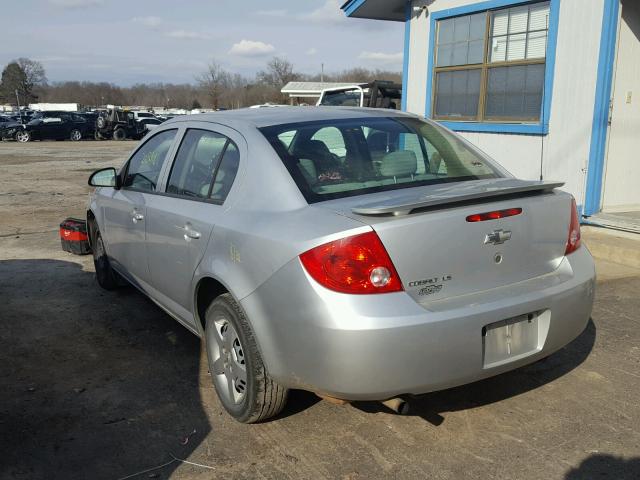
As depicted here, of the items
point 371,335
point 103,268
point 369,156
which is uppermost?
point 369,156

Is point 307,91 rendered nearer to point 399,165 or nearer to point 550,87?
point 550,87

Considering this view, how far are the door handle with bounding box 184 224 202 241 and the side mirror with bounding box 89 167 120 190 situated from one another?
157cm

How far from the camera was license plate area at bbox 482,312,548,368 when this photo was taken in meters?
2.80

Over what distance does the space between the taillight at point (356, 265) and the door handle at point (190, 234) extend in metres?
1.06

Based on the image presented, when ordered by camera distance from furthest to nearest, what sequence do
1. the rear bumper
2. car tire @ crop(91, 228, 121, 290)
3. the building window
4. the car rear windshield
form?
1. the building window
2. car tire @ crop(91, 228, 121, 290)
3. the car rear windshield
4. the rear bumper

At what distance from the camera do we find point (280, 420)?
3326 mm

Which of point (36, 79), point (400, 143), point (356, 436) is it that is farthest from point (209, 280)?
point (36, 79)

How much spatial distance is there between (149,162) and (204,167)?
3.32 ft

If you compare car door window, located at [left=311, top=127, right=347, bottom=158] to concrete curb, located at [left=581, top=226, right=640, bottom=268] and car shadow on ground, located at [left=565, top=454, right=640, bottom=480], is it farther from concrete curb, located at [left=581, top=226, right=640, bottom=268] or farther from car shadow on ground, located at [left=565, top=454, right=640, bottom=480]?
concrete curb, located at [left=581, top=226, right=640, bottom=268]

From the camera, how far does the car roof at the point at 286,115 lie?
3.60 meters

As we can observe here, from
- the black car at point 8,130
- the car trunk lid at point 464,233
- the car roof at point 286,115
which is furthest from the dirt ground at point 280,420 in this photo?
the black car at point 8,130

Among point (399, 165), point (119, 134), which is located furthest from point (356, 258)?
point (119, 134)

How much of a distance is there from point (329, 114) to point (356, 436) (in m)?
1.90

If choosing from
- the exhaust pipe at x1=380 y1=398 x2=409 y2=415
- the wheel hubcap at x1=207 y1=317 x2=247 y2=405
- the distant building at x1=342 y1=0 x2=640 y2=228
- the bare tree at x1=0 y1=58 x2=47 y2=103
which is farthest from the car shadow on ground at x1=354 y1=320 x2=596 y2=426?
the bare tree at x1=0 y1=58 x2=47 y2=103
